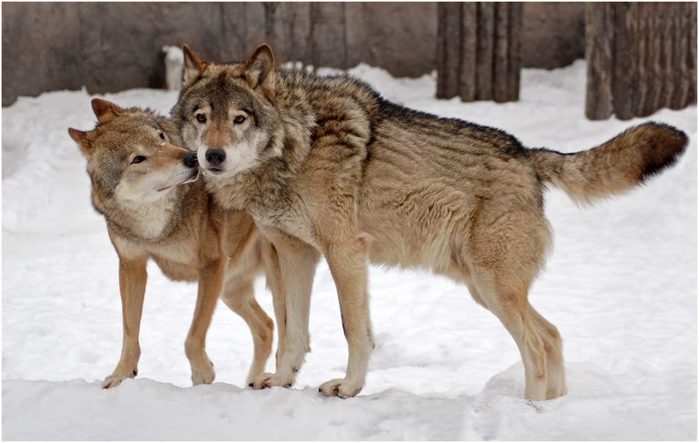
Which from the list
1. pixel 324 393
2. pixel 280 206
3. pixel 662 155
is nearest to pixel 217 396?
pixel 324 393

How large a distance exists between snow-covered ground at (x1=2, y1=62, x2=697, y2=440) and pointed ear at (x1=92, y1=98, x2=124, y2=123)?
133cm

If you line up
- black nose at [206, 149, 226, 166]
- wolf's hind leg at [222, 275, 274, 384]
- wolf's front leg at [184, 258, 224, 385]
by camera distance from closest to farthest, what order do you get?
black nose at [206, 149, 226, 166] < wolf's front leg at [184, 258, 224, 385] < wolf's hind leg at [222, 275, 274, 384]

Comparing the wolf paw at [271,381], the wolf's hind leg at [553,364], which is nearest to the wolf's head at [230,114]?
the wolf paw at [271,381]

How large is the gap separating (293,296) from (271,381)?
44 cm

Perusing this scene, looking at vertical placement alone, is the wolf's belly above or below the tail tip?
below

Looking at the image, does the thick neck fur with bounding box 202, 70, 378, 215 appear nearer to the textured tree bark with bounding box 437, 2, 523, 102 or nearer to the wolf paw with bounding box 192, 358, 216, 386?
the wolf paw with bounding box 192, 358, 216, 386

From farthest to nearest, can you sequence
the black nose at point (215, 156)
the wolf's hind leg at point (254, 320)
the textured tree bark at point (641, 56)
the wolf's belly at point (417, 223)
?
the textured tree bark at point (641, 56) < the wolf's hind leg at point (254, 320) < the wolf's belly at point (417, 223) < the black nose at point (215, 156)

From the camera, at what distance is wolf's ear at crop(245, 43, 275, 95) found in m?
4.85

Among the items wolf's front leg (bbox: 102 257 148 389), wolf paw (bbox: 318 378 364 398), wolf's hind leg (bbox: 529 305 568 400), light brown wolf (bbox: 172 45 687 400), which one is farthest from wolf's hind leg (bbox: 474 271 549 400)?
wolf's front leg (bbox: 102 257 148 389)

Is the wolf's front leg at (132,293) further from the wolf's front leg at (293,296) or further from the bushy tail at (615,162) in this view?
the bushy tail at (615,162)

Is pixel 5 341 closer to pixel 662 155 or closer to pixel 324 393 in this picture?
pixel 324 393

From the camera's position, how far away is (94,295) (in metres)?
7.99

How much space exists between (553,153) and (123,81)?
311 inches

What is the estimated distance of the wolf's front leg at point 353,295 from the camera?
4.82m
